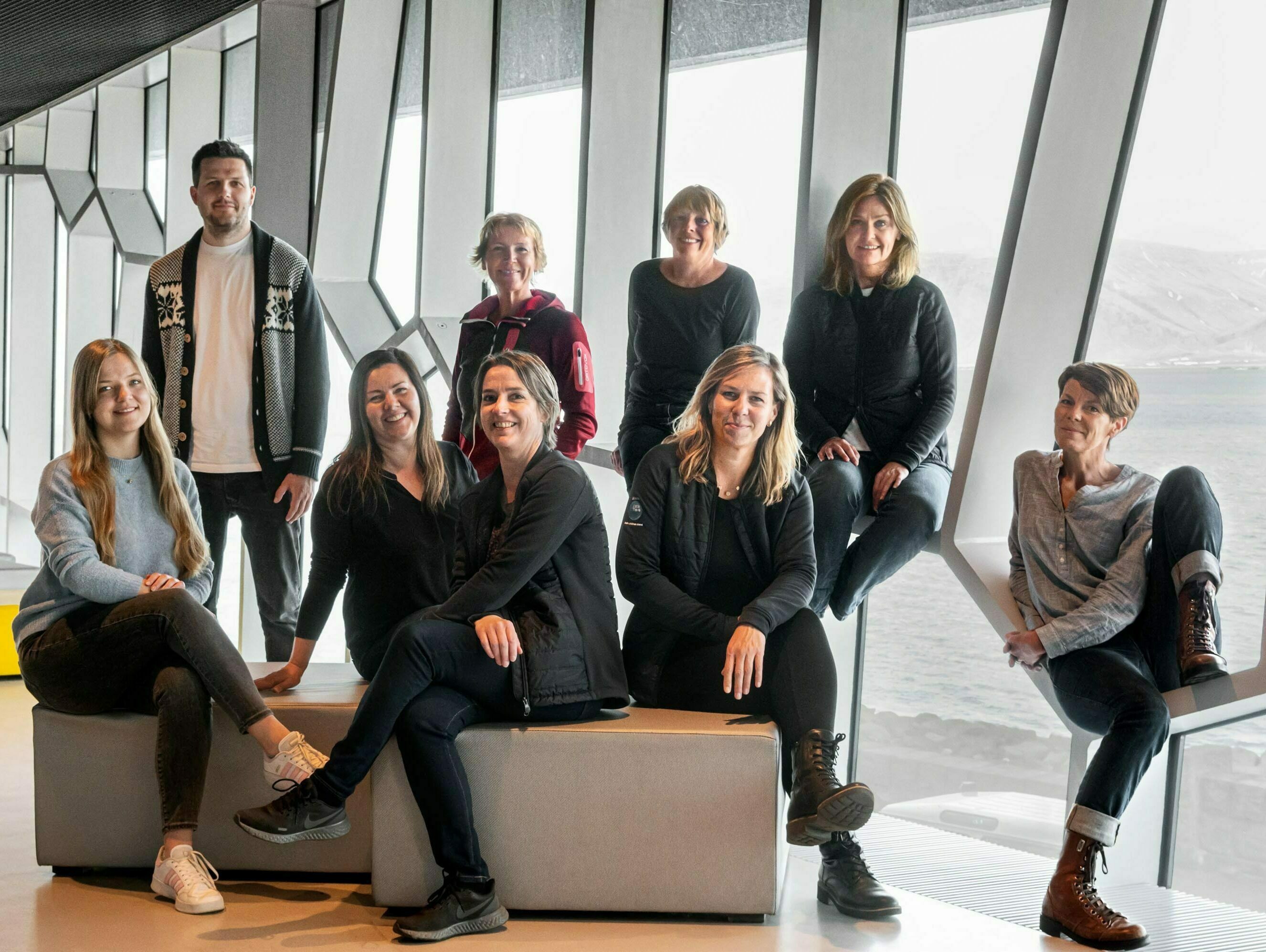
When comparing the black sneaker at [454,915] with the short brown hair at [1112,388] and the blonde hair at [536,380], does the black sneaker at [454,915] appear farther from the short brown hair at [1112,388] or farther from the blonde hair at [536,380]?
the short brown hair at [1112,388]

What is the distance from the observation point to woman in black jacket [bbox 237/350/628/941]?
2691 millimetres

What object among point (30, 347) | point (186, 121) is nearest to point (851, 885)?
point (186, 121)

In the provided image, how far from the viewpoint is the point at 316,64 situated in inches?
241

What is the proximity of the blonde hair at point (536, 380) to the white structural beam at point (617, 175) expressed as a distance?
1.66 metres

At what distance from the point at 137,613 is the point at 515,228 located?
158 centimetres

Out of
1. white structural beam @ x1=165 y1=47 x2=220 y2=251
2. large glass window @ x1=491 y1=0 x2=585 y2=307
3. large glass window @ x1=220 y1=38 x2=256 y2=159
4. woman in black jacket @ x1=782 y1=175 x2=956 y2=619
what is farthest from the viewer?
white structural beam @ x1=165 y1=47 x2=220 y2=251

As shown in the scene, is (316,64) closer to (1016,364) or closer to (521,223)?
(521,223)

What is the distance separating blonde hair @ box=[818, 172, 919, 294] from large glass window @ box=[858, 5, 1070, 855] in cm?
25

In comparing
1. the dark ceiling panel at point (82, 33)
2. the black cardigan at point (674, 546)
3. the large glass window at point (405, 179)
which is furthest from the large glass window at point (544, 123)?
the black cardigan at point (674, 546)

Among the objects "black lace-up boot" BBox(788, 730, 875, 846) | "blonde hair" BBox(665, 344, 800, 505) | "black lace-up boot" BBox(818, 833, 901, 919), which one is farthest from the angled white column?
"black lace-up boot" BBox(818, 833, 901, 919)

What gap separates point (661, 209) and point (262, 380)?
175 cm

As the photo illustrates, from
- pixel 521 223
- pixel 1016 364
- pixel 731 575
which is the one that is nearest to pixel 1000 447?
pixel 1016 364

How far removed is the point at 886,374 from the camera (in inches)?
137

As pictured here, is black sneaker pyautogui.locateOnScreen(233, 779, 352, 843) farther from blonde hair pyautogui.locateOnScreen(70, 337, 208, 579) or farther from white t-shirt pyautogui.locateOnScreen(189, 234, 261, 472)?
white t-shirt pyautogui.locateOnScreen(189, 234, 261, 472)
